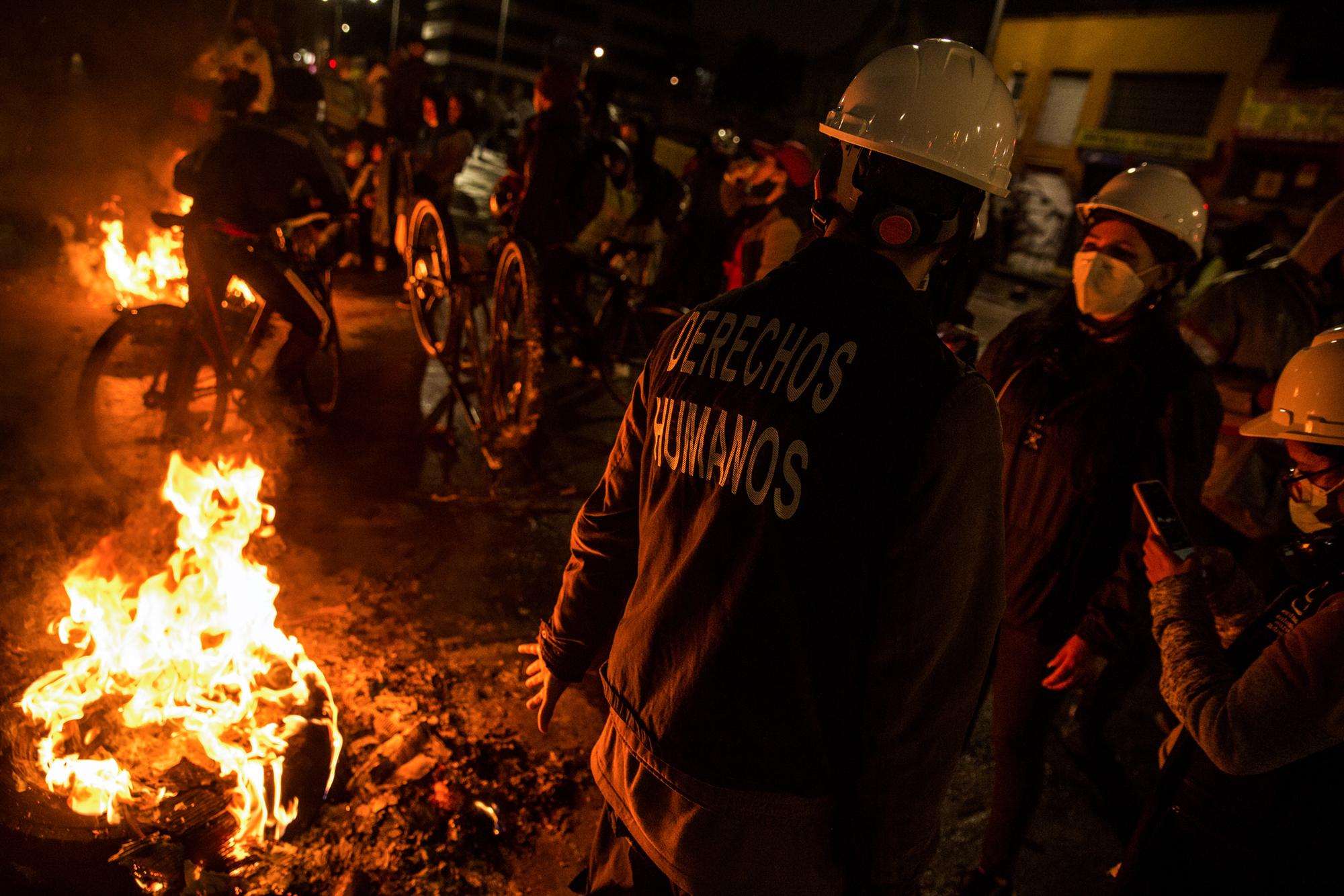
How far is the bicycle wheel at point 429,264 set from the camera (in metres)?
5.75

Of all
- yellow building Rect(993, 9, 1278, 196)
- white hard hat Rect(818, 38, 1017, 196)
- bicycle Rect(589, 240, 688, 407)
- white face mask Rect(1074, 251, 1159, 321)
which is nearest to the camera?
white hard hat Rect(818, 38, 1017, 196)

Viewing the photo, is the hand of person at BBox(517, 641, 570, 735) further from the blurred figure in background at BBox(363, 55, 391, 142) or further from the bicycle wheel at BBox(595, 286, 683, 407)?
the blurred figure in background at BBox(363, 55, 391, 142)

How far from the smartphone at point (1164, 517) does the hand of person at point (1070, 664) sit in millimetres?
561

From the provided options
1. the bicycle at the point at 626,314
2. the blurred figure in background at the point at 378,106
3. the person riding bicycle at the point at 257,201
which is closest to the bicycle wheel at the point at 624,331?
the bicycle at the point at 626,314

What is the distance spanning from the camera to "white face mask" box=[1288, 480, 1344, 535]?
200 centimetres

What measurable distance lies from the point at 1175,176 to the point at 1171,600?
1795 mm

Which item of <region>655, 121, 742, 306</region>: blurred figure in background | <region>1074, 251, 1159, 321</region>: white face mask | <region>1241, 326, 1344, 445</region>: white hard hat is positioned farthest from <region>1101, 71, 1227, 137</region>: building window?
<region>1241, 326, 1344, 445</region>: white hard hat

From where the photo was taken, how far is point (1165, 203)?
2.91 m

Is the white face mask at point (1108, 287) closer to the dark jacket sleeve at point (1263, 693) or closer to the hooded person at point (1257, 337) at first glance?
the dark jacket sleeve at point (1263, 693)

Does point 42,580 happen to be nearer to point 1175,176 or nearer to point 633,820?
point 633,820

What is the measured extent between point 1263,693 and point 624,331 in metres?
7.21

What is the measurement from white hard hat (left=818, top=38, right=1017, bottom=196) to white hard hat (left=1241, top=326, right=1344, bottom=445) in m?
1.07

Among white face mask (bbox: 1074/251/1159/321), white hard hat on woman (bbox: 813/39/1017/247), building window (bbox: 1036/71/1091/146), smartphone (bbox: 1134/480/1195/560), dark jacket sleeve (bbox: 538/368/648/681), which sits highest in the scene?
building window (bbox: 1036/71/1091/146)

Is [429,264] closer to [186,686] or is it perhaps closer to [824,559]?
[186,686]
